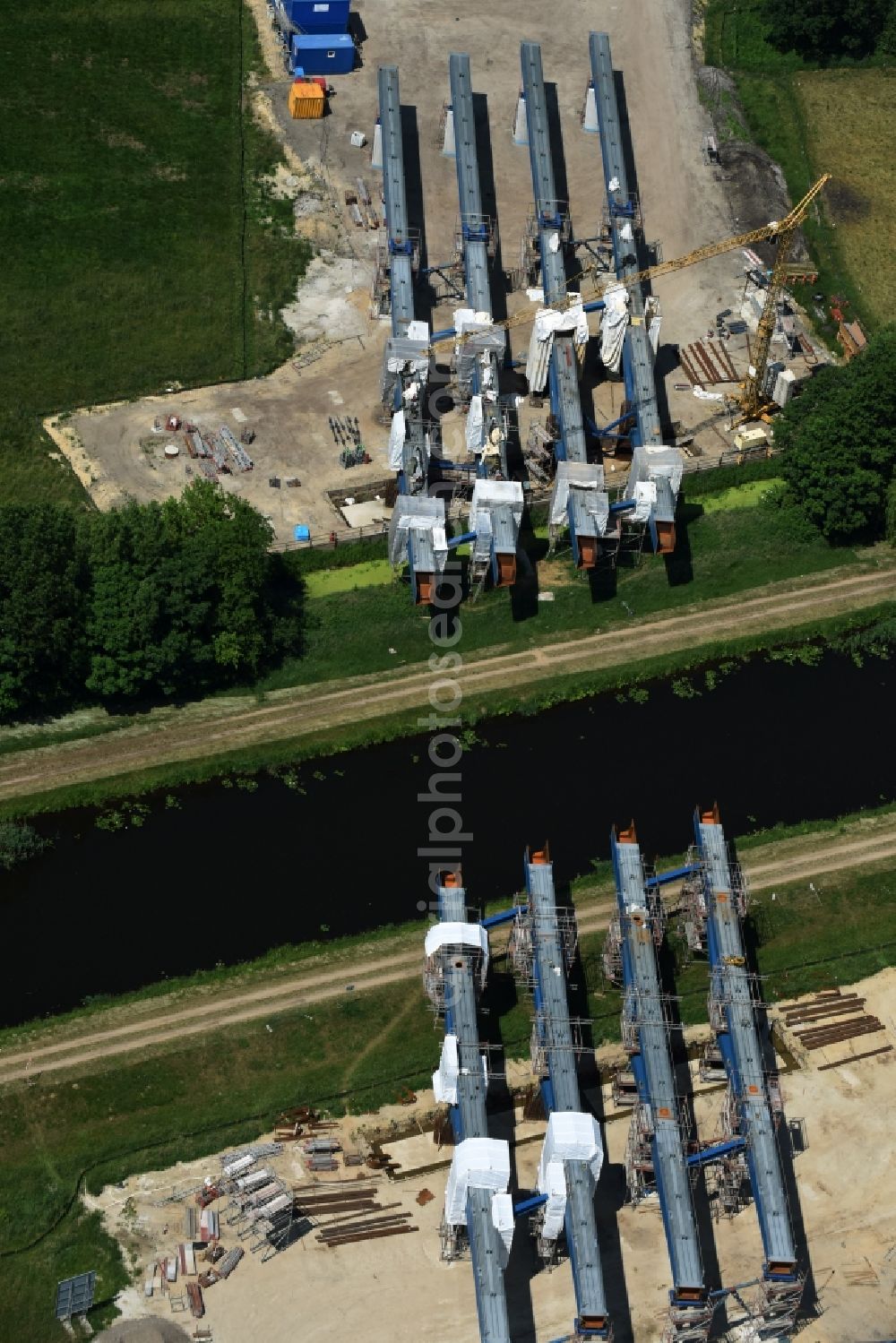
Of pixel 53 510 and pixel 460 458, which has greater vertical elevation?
pixel 460 458

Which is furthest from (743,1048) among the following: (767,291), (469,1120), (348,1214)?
(767,291)

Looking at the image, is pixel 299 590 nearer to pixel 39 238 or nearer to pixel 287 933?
pixel 287 933

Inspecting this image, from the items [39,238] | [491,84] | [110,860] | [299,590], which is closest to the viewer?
[110,860]

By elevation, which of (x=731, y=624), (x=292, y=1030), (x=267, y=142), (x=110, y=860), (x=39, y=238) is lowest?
(x=292, y=1030)

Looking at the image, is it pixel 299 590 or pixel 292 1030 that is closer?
pixel 292 1030

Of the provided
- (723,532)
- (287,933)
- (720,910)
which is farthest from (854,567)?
(287,933)

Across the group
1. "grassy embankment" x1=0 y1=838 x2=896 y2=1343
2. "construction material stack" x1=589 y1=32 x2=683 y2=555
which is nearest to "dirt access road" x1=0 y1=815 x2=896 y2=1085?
"grassy embankment" x1=0 y1=838 x2=896 y2=1343
